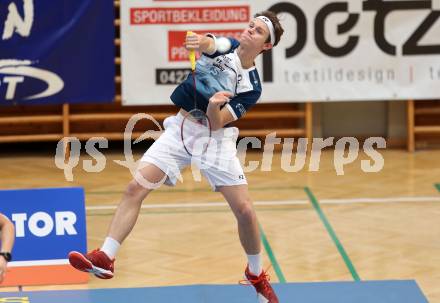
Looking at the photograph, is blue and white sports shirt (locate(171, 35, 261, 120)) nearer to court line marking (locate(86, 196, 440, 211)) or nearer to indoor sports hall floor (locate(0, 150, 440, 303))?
indoor sports hall floor (locate(0, 150, 440, 303))

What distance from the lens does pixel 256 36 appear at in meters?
7.17

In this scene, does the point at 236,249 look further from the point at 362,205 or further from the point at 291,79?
the point at 291,79

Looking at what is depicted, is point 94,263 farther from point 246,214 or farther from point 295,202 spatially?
point 295,202

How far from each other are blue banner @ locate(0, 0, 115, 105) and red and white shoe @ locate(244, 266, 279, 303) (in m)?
5.13

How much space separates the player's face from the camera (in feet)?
23.5

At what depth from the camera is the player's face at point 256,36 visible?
7.16 metres

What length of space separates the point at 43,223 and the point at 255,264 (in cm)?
173

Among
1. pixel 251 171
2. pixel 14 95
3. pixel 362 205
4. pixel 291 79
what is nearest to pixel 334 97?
pixel 291 79

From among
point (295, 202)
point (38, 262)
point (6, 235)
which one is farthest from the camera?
point (295, 202)

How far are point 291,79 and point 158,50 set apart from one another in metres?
1.49

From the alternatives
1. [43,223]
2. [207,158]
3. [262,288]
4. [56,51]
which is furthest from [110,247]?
[56,51]

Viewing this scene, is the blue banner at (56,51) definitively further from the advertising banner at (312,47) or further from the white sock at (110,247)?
the white sock at (110,247)

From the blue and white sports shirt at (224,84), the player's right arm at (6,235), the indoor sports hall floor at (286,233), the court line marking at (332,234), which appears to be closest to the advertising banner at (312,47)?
the indoor sports hall floor at (286,233)

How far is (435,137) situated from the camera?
43.1ft
